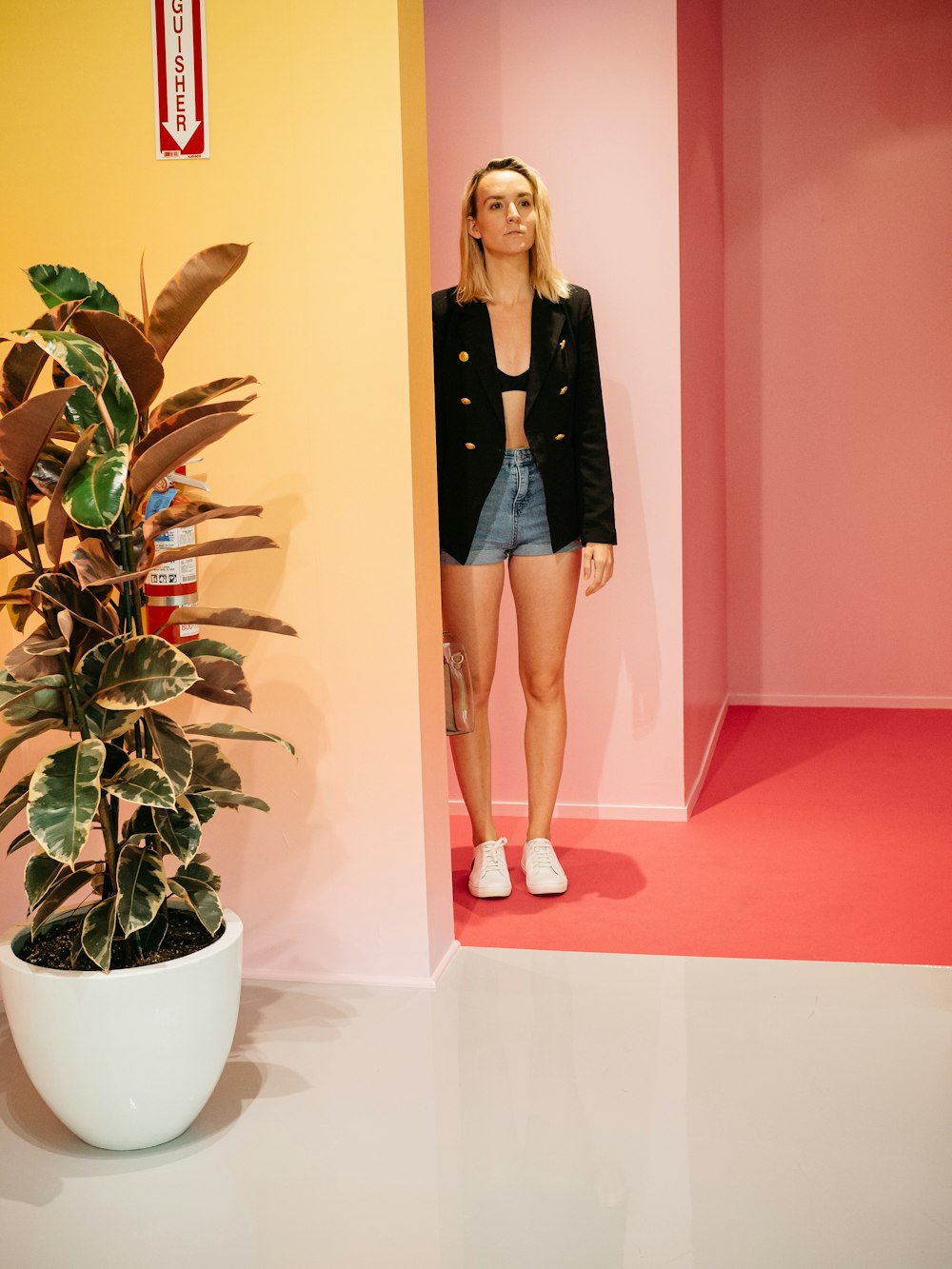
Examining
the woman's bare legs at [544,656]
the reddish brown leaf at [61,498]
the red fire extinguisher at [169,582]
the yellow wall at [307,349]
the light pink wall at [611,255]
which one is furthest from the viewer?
the light pink wall at [611,255]

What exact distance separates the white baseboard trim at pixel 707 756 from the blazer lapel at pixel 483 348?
142 centimetres

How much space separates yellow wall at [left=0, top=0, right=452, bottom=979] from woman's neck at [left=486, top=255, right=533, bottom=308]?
1.60ft

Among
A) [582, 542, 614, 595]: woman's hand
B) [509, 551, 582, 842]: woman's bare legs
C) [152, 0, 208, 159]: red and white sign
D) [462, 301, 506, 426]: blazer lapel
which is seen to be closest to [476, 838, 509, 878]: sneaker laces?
[509, 551, 582, 842]: woman's bare legs

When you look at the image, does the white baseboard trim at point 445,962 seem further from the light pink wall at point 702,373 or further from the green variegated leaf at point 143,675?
the light pink wall at point 702,373

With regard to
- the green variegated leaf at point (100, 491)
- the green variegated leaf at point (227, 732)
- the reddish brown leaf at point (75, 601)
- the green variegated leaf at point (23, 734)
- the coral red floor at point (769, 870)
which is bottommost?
the coral red floor at point (769, 870)

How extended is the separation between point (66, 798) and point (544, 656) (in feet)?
5.23

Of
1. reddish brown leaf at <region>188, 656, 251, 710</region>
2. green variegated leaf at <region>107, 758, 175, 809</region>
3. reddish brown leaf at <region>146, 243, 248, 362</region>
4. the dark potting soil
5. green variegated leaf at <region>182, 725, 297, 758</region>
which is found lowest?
the dark potting soil

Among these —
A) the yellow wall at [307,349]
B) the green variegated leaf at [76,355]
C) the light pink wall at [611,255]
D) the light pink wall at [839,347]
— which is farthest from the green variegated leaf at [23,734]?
the light pink wall at [839,347]

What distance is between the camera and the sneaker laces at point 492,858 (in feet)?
10.3

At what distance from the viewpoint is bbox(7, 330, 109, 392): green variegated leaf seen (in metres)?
1.78

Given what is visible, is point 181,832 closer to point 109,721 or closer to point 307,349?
point 109,721

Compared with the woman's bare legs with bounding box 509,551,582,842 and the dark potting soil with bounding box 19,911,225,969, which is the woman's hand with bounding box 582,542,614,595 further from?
the dark potting soil with bounding box 19,911,225,969

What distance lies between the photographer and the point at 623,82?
3619mm

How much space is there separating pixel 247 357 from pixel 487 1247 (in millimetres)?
1649
